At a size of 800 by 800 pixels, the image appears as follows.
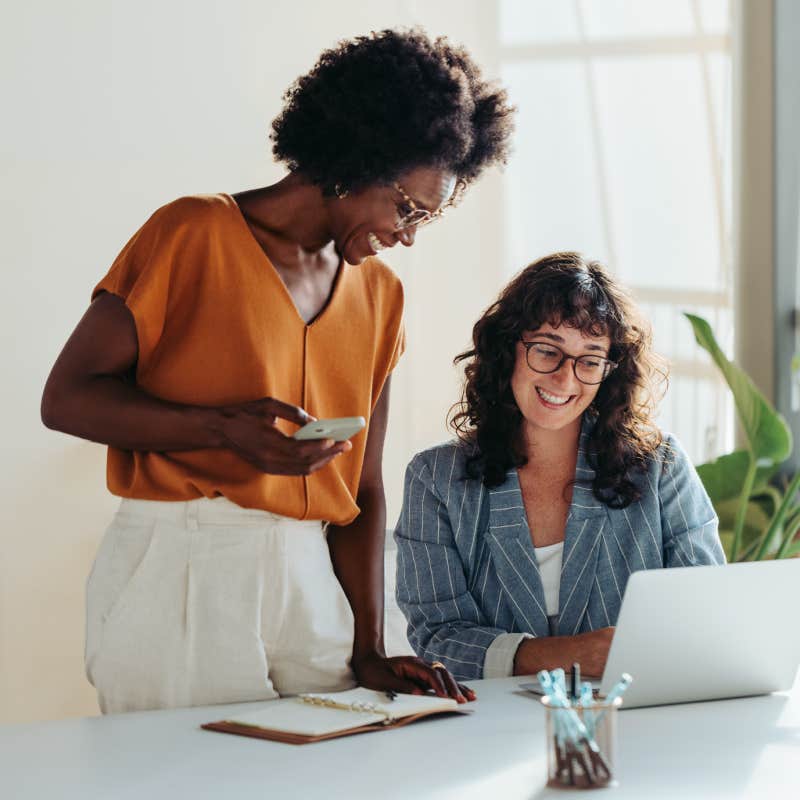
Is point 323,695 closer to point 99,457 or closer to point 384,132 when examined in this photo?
point 384,132

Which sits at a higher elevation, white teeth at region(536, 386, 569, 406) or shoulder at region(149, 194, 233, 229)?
shoulder at region(149, 194, 233, 229)

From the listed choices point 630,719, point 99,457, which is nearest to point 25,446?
point 99,457

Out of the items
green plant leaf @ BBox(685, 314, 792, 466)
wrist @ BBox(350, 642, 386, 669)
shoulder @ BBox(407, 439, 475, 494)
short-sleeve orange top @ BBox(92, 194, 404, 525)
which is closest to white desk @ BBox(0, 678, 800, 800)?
wrist @ BBox(350, 642, 386, 669)

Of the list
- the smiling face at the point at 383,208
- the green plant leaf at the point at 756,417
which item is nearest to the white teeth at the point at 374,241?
the smiling face at the point at 383,208

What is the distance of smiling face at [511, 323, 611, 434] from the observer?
2.04 m

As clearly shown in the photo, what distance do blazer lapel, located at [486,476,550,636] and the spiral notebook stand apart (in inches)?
15.4

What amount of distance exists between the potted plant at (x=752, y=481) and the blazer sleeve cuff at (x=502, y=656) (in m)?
Result: 1.44

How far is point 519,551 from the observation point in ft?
6.60

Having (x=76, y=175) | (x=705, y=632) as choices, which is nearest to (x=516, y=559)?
(x=705, y=632)

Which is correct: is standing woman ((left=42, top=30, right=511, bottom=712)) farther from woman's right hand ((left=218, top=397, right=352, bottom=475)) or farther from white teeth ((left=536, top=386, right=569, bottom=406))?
white teeth ((left=536, top=386, right=569, bottom=406))

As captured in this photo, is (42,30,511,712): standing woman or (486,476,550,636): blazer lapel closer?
(42,30,511,712): standing woman

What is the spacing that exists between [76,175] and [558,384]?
2.03 m

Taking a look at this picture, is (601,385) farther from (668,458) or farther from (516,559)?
(516,559)

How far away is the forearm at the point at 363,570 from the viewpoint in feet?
5.69
